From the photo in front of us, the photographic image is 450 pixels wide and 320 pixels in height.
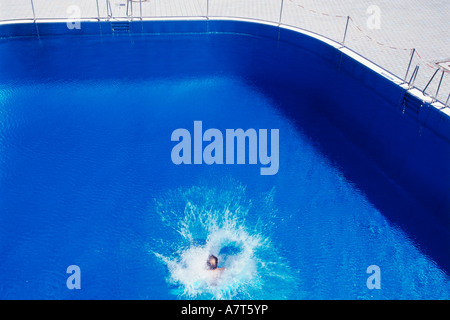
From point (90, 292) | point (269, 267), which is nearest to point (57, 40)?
point (90, 292)

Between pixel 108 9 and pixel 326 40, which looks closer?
pixel 326 40

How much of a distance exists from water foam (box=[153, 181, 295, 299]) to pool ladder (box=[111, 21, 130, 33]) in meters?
5.54

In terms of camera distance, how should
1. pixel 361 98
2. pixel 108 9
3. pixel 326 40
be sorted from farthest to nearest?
pixel 108 9 < pixel 326 40 < pixel 361 98

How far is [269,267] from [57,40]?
832 centimetres

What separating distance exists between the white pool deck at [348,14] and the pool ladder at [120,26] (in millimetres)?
321

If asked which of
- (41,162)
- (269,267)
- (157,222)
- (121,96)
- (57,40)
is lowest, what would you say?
(269,267)

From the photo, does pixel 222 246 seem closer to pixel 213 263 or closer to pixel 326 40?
pixel 213 263

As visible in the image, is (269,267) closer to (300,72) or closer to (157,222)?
(157,222)

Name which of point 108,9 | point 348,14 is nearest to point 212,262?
point 108,9

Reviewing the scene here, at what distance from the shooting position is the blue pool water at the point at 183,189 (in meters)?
7.07

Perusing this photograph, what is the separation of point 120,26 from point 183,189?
5575 mm

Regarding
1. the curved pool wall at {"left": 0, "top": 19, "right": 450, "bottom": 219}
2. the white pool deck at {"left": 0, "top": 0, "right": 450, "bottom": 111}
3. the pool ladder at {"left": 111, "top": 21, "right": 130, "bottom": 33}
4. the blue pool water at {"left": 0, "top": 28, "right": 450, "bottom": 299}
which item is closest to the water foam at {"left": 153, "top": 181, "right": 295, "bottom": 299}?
the blue pool water at {"left": 0, "top": 28, "right": 450, "bottom": 299}

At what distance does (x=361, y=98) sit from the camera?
32.0 ft
